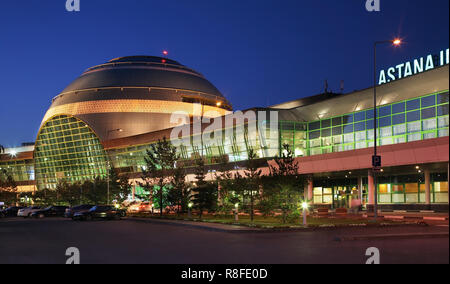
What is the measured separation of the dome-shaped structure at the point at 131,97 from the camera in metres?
115

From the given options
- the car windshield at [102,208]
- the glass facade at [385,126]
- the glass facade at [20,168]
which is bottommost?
the car windshield at [102,208]

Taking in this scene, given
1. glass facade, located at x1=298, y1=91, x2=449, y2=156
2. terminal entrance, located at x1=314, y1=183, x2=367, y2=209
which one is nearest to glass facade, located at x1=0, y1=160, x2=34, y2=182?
terminal entrance, located at x1=314, y1=183, x2=367, y2=209

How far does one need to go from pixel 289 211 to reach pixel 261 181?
5.02m

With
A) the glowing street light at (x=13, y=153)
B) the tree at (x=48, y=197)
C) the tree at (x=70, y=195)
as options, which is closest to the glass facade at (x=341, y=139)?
the tree at (x=70, y=195)

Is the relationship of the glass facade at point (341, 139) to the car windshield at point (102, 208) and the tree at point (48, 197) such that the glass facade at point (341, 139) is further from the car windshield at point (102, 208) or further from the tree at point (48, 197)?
the car windshield at point (102, 208)

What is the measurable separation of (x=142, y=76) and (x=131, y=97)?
6622 millimetres

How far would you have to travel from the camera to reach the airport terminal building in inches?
1951

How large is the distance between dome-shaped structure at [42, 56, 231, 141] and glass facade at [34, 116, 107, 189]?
2.59 metres

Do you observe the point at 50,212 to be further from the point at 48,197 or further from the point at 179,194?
the point at 48,197

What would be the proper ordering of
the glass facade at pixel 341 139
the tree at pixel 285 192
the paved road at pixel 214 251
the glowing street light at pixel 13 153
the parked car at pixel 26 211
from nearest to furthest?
the paved road at pixel 214 251
the tree at pixel 285 192
the glass facade at pixel 341 139
the parked car at pixel 26 211
the glowing street light at pixel 13 153

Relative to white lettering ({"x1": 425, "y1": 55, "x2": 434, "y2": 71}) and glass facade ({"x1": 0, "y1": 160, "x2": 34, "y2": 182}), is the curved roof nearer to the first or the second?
glass facade ({"x1": 0, "y1": 160, "x2": 34, "y2": 182})
